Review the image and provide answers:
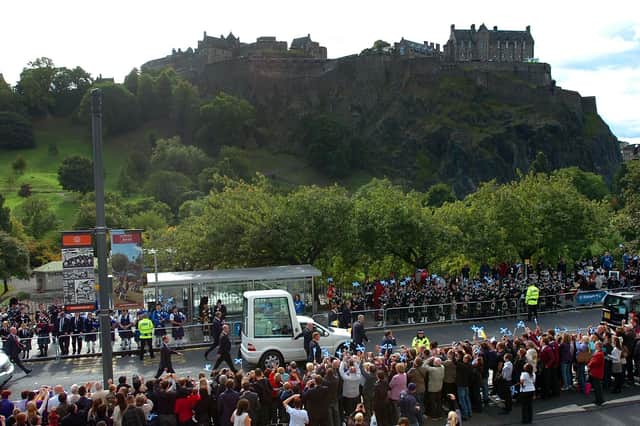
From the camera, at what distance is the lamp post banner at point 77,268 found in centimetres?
1326

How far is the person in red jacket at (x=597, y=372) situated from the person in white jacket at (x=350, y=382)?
A: 18.5 feet

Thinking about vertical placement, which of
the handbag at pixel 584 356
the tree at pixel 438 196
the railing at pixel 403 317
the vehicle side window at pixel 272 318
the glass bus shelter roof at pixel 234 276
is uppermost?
the tree at pixel 438 196

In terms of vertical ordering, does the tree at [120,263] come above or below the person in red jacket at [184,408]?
above

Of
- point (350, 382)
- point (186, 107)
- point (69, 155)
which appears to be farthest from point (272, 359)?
point (186, 107)

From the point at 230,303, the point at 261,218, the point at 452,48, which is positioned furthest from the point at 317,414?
the point at 452,48

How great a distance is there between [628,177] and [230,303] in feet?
86.4

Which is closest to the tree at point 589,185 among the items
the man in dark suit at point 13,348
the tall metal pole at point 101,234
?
the man in dark suit at point 13,348

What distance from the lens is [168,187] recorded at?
83.5 m

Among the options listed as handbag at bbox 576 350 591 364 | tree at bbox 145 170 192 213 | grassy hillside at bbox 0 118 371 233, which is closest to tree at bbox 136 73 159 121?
grassy hillside at bbox 0 118 371 233

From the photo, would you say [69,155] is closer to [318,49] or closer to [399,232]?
[318,49]

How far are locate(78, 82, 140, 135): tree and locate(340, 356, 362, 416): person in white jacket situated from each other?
367 ft

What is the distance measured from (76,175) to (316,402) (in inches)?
3274

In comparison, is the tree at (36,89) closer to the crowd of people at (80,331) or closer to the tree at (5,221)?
the tree at (5,221)

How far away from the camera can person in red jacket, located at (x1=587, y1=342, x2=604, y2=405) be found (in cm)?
1435
